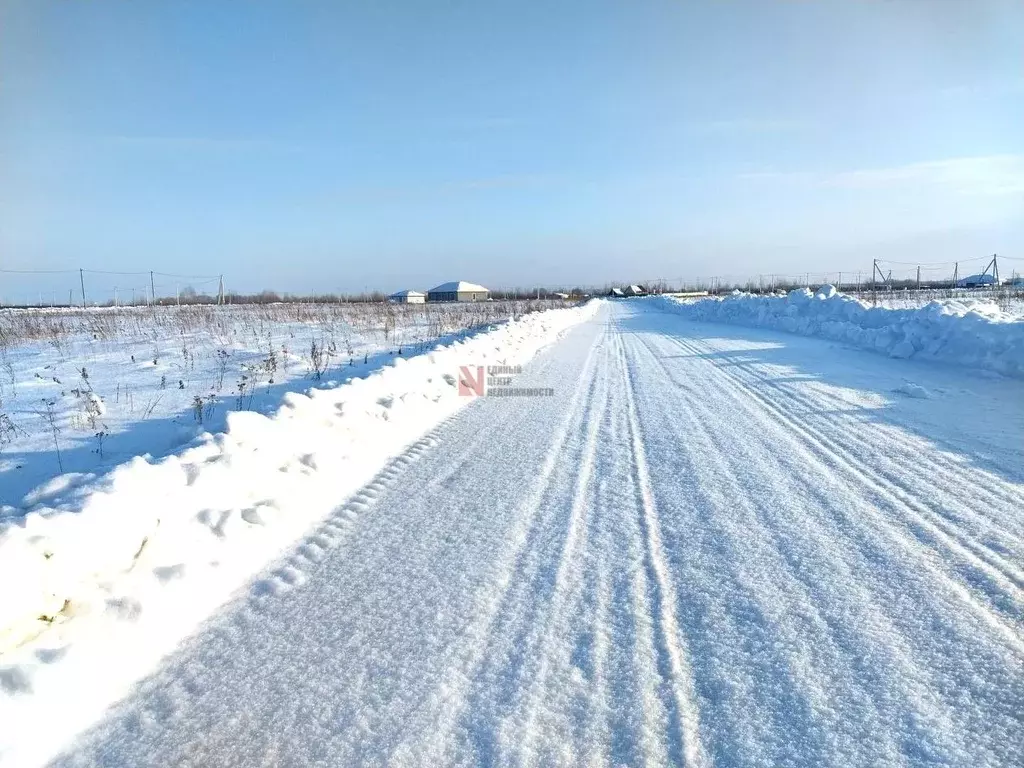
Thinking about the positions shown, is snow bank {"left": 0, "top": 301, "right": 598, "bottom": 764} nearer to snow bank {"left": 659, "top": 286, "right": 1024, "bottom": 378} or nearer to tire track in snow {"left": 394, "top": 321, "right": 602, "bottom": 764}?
tire track in snow {"left": 394, "top": 321, "right": 602, "bottom": 764}

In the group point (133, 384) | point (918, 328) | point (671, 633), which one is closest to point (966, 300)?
point (918, 328)

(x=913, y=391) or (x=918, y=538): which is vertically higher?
(x=913, y=391)

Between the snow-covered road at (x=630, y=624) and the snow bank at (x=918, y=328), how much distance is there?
469 cm

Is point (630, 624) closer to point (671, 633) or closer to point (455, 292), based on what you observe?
point (671, 633)

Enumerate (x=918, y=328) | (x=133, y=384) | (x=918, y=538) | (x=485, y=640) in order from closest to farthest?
(x=485, y=640) → (x=918, y=538) → (x=133, y=384) → (x=918, y=328)

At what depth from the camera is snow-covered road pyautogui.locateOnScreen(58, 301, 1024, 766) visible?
1854 mm

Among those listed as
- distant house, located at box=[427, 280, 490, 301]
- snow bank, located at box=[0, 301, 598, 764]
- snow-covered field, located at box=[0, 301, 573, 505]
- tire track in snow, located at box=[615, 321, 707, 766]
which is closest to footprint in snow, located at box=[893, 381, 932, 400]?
tire track in snow, located at box=[615, 321, 707, 766]

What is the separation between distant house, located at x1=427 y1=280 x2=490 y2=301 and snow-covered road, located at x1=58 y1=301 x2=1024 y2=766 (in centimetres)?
10062

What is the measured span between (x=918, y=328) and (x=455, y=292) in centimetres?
9910

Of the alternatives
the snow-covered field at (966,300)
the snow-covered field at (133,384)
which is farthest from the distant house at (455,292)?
the snow-covered field at (133,384)

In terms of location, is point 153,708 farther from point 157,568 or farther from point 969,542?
point 969,542

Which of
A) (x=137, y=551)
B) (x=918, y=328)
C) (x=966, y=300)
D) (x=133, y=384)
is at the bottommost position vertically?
(x=137, y=551)

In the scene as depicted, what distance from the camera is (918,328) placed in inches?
420

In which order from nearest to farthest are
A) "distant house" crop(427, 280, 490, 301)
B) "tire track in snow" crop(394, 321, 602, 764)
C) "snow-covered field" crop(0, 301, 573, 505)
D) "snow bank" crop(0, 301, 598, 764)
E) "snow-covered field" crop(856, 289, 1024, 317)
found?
"tire track in snow" crop(394, 321, 602, 764) < "snow bank" crop(0, 301, 598, 764) < "snow-covered field" crop(0, 301, 573, 505) < "snow-covered field" crop(856, 289, 1024, 317) < "distant house" crop(427, 280, 490, 301)
